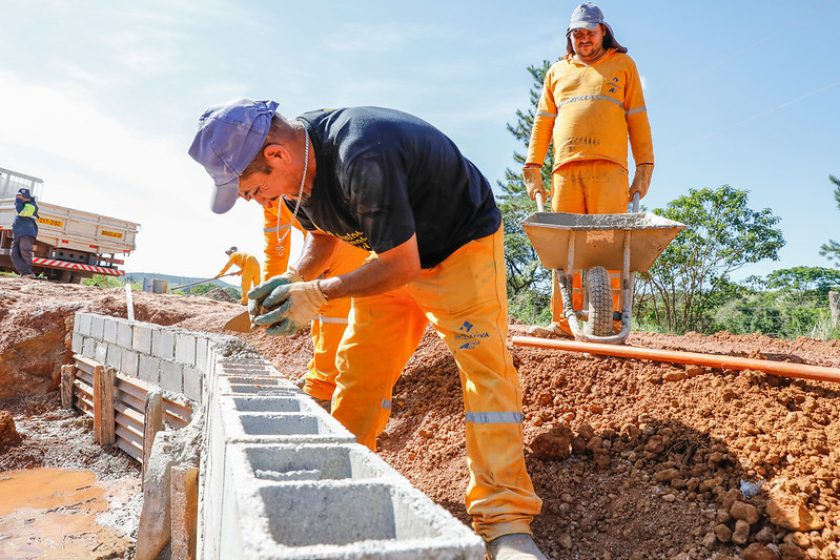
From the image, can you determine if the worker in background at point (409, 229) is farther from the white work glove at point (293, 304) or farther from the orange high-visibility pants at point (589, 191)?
the orange high-visibility pants at point (589, 191)

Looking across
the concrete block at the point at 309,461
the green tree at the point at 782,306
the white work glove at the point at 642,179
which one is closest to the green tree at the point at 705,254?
the green tree at the point at 782,306

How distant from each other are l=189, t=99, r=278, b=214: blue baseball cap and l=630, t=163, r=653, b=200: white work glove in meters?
3.07

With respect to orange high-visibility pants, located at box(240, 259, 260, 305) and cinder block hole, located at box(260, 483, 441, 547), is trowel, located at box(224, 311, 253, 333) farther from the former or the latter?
orange high-visibility pants, located at box(240, 259, 260, 305)

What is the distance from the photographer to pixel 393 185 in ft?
5.56

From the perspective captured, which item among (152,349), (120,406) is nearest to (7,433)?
(120,406)

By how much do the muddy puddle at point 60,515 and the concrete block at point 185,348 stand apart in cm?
119

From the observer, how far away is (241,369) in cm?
258

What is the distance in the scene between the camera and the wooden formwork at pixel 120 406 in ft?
13.2

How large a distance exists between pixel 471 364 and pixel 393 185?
2.27ft

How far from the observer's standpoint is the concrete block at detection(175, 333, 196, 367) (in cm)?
390

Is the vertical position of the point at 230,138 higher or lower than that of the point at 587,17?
lower

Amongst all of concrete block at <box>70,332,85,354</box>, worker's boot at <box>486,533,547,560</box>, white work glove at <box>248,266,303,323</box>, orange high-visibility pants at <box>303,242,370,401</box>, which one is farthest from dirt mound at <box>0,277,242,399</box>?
worker's boot at <box>486,533,547,560</box>

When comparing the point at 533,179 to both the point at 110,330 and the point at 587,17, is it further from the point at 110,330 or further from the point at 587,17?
the point at 110,330

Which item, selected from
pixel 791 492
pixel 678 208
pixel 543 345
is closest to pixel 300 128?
pixel 543 345
